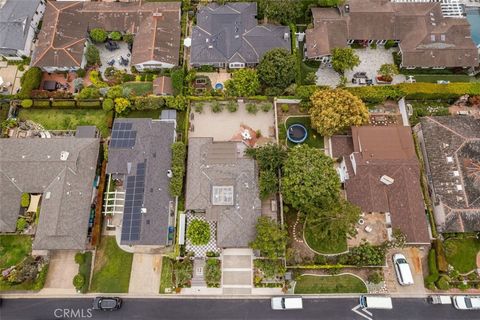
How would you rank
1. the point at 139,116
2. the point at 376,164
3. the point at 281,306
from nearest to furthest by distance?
the point at 281,306 → the point at 376,164 → the point at 139,116

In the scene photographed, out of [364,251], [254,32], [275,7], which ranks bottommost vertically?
[364,251]

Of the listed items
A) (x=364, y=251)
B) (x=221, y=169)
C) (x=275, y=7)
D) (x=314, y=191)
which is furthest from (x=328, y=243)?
(x=275, y=7)

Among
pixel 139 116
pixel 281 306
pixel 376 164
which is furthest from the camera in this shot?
pixel 139 116

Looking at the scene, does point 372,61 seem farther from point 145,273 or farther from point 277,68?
point 145,273

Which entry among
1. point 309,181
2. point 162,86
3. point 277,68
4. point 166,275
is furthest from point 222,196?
point 277,68

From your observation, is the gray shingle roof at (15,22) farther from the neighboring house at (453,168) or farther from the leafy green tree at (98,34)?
the neighboring house at (453,168)

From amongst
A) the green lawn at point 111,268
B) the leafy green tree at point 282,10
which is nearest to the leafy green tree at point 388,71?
the leafy green tree at point 282,10

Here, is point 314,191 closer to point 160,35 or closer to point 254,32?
point 254,32
